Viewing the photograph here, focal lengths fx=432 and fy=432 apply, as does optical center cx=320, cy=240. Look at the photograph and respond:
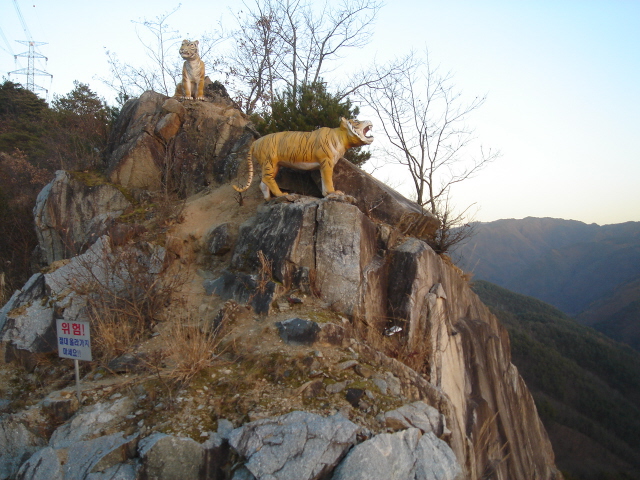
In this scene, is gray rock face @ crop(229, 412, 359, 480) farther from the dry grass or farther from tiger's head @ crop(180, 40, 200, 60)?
tiger's head @ crop(180, 40, 200, 60)

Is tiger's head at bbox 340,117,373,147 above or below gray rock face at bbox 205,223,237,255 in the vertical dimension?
above

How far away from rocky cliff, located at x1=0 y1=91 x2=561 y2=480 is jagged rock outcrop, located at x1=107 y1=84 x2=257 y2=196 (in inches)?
1.5

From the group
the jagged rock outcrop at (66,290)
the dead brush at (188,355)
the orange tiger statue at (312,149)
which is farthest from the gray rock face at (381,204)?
the dead brush at (188,355)

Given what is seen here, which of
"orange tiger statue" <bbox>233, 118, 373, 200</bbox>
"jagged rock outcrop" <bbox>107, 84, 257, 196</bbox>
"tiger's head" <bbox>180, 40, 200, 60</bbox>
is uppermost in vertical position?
"tiger's head" <bbox>180, 40, 200, 60</bbox>

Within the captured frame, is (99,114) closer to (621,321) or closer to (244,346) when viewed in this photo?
(244,346)

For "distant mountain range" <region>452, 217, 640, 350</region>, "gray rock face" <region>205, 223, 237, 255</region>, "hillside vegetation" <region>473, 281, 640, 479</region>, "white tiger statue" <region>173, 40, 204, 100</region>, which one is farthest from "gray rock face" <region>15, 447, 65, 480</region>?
"distant mountain range" <region>452, 217, 640, 350</region>

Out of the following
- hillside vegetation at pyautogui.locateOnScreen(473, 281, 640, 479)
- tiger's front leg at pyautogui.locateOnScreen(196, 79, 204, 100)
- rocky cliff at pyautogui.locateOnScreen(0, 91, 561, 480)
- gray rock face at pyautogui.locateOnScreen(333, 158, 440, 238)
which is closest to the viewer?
rocky cliff at pyautogui.locateOnScreen(0, 91, 561, 480)

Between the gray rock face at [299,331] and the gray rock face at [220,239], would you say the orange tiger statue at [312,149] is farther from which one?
the gray rock face at [299,331]

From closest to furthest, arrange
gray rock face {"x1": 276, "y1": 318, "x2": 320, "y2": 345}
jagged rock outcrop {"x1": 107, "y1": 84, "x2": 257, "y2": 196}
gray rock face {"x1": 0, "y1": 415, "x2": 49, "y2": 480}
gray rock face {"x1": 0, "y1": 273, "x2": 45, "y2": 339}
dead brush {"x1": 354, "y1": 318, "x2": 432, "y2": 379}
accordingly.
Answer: gray rock face {"x1": 0, "y1": 415, "x2": 49, "y2": 480}, gray rock face {"x1": 276, "y1": 318, "x2": 320, "y2": 345}, dead brush {"x1": 354, "y1": 318, "x2": 432, "y2": 379}, gray rock face {"x1": 0, "y1": 273, "x2": 45, "y2": 339}, jagged rock outcrop {"x1": 107, "y1": 84, "x2": 257, "y2": 196}

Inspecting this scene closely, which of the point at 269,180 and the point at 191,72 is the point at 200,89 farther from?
the point at 269,180

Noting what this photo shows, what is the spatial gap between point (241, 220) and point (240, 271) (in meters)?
1.37

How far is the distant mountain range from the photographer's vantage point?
123ft

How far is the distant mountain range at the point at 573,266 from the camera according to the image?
37.4 metres

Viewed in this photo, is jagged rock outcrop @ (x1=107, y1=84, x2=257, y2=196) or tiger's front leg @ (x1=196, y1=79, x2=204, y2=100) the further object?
tiger's front leg @ (x1=196, y1=79, x2=204, y2=100)
